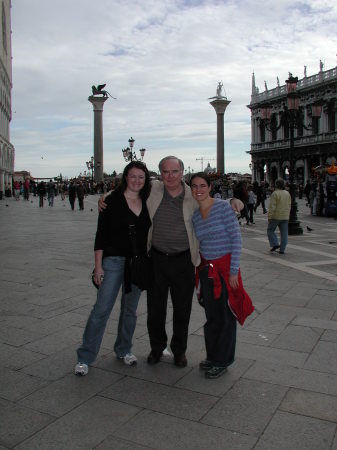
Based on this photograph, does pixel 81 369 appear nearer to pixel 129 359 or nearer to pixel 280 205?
pixel 129 359

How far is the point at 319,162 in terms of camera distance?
5244 cm

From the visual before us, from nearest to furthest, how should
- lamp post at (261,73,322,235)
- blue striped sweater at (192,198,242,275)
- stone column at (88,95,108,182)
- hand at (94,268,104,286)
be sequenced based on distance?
blue striped sweater at (192,198,242,275)
hand at (94,268,104,286)
lamp post at (261,73,322,235)
stone column at (88,95,108,182)

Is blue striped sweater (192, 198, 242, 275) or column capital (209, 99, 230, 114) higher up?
column capital (209, 99, 230, 114)

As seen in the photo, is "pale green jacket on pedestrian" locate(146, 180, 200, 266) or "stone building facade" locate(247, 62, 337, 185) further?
"stone building facade" locate(247, 62, 337, 185)

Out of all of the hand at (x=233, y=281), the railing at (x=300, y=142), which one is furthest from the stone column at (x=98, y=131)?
the hand at (x=233, y=281)

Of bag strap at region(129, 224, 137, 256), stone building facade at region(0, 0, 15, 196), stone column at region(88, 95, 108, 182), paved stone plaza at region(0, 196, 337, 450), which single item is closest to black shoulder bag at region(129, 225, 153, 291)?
bag strap at region(129, 224, 137, 256)

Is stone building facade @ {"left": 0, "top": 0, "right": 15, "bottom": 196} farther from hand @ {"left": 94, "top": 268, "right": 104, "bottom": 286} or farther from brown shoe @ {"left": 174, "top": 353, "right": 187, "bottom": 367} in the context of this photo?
brown shoe @ {"left": 174, "top": 353, "right": 187, "bottom": 367}

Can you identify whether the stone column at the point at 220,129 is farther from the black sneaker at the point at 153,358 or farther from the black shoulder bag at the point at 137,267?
the black shoulder bag at the point at 137,267

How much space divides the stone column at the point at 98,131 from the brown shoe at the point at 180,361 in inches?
1965

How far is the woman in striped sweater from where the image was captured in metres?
3.53

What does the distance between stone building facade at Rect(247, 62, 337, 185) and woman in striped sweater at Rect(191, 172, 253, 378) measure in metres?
40.5

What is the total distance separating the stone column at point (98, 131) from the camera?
2077 inches

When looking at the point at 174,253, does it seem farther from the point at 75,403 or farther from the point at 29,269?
the point at 29,269

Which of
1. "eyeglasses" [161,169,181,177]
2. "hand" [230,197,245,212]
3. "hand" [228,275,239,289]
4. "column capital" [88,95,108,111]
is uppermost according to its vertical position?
"column capital" [88,95,108,111]
